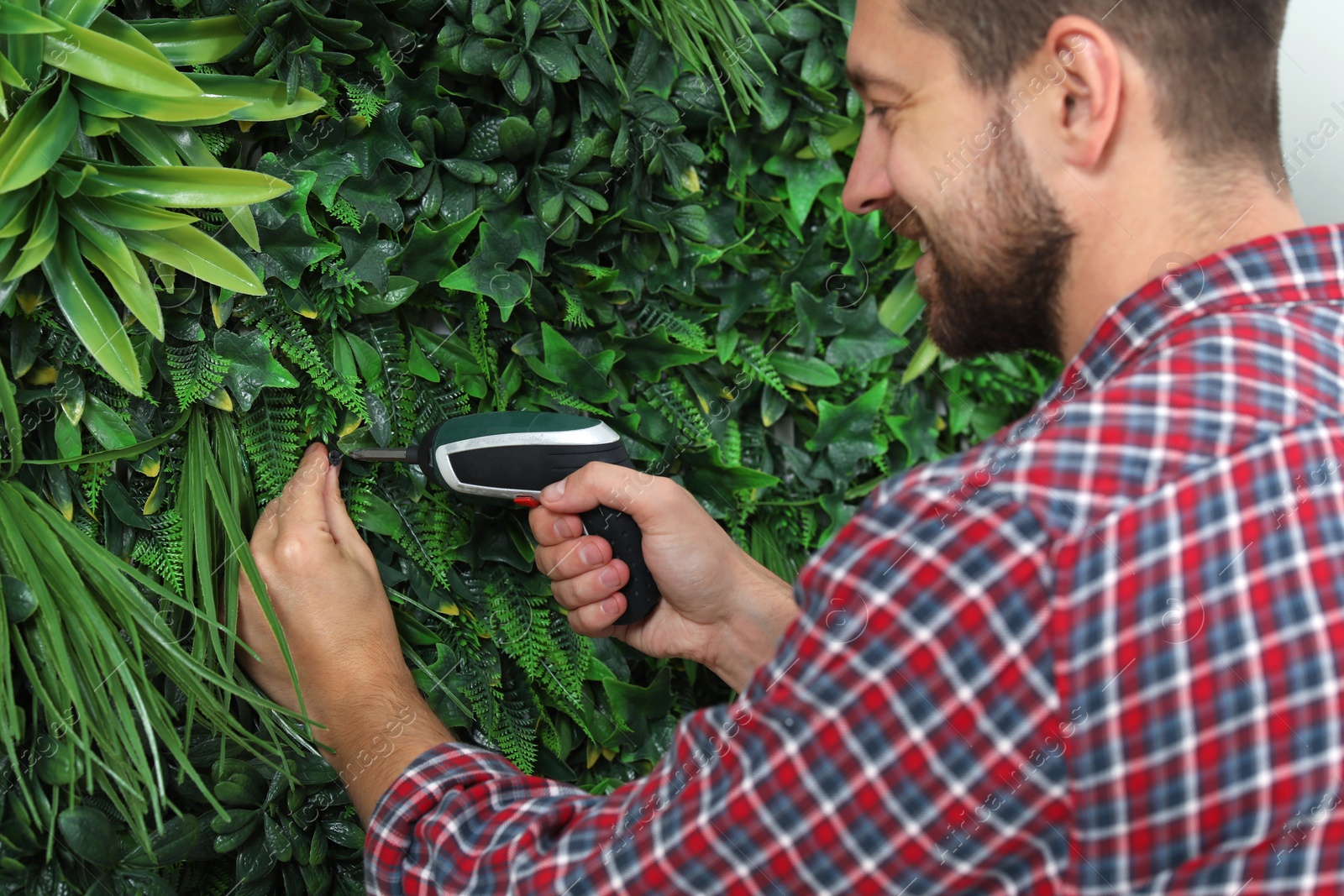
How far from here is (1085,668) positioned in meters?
0.49

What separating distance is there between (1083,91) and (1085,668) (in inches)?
15.2

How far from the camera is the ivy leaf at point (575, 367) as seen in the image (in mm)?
1035

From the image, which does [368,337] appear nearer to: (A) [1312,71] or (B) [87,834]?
(B) [87,834]

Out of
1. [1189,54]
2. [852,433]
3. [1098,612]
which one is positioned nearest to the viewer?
[1098,612]

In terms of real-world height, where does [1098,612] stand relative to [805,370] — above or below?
above

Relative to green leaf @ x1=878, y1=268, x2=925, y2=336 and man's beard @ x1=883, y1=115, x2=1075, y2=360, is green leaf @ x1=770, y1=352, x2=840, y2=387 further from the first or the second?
man's beard @ x1=883, y1=115, x2=1075, y2=360

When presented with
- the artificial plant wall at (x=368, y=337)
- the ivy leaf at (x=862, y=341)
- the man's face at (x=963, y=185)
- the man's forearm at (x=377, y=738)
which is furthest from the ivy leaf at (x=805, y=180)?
the man's forearm at (x=377, y=738)

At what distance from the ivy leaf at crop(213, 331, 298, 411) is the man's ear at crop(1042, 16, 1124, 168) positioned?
26.1 inches

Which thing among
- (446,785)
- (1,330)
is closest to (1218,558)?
(446,785)

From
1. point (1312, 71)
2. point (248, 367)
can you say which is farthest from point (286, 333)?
point (1312, 71)

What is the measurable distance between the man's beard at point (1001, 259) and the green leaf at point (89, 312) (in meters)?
0.64

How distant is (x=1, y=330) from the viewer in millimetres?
844

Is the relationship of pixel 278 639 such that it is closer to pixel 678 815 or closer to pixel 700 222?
pixel 678 815

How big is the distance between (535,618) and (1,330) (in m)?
0.54
